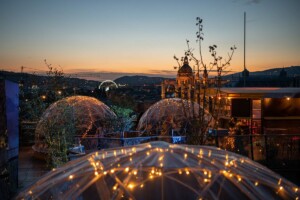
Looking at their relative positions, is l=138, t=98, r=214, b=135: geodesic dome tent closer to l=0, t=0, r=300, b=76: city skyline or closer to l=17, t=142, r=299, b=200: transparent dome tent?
l=0, t=0, r=300, b=76: city skyline

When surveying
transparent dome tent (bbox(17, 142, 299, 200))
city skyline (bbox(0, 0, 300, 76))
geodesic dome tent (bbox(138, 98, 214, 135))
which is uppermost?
city skyline (bbox(0, 0, 300, 76))

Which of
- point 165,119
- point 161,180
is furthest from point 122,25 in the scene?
point 161,180

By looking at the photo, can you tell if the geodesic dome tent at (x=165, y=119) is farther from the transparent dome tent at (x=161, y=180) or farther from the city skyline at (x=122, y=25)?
the transparent dome tent at (x=161, y=180)

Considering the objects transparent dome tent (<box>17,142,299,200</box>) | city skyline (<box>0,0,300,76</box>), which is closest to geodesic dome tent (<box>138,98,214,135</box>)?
city skyline (<box>0,0,300,76</box>)

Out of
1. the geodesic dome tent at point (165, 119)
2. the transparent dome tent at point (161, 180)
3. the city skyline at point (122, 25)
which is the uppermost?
the city skyline at point (122, 25)

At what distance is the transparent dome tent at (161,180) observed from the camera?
8.96 feet

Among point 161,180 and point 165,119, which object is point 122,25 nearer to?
point 165,119

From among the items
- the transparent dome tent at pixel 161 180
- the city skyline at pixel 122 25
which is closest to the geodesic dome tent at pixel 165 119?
the city skyline at pixel 122 25

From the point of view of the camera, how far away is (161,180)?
9.32ft

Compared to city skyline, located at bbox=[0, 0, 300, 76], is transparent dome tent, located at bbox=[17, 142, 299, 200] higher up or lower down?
lower down

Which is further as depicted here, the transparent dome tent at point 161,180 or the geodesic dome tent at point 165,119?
the geodesic dome tent at point 165,119

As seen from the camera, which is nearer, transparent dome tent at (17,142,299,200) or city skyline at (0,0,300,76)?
transparent dome tent at (17,142,299,200)

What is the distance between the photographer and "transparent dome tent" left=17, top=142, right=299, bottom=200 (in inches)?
107

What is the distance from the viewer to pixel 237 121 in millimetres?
17312
